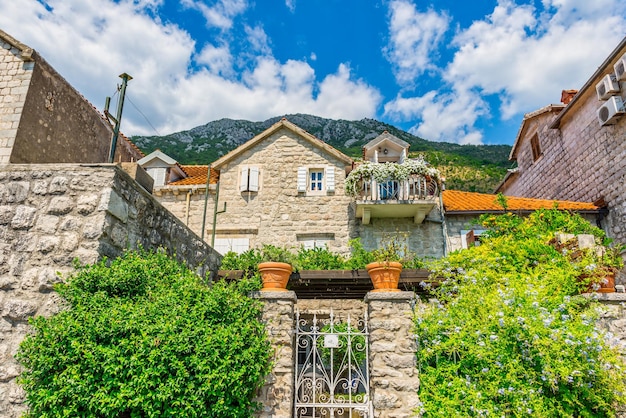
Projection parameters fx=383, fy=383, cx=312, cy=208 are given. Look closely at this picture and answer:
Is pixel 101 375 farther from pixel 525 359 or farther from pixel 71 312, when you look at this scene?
pixel 525 359

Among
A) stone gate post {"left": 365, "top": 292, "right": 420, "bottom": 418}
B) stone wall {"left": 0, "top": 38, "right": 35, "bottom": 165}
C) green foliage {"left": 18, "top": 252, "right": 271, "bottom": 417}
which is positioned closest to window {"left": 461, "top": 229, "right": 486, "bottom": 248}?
stone gate post {"left": 365, "top": 292, "right": 420, "bottom": 418}

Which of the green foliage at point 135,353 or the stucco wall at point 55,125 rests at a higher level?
the stucco wall at point 55,125

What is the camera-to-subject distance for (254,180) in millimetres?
13516

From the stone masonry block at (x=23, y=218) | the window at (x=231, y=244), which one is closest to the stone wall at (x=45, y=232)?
the stone masonry block at (x=23, y=218)

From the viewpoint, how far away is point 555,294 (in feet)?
16.0

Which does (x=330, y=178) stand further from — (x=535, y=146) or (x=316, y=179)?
(x=535, y=146)

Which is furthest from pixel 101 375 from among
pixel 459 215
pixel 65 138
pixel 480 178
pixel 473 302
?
pixel 480 178

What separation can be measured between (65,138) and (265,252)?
6418 millimetres

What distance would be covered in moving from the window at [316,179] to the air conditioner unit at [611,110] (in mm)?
8216

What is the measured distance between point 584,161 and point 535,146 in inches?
137

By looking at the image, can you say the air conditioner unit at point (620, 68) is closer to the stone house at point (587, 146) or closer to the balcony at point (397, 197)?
the stone house at point (587, 146)

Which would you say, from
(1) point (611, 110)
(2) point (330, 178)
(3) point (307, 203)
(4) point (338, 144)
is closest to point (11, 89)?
(3) point (307, 203)

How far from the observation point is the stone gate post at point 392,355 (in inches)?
172

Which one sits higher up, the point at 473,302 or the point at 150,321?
the point at 473,302
